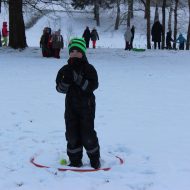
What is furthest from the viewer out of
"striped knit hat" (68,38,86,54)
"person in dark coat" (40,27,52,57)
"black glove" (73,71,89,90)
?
"person in dark coat" (40,27,52,57)

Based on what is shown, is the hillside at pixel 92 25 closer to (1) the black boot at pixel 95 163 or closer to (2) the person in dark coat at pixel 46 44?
(2) the person in dark coat at pixel 46 44

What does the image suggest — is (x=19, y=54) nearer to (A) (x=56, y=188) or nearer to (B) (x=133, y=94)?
(B) (x=133, y=94)

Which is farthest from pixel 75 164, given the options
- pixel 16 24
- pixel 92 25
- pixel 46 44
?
pixel 92 25

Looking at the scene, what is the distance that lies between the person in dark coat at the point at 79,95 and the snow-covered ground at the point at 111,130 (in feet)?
1.49

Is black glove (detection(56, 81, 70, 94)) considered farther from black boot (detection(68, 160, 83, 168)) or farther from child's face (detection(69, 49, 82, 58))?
black boot (detection(68, 160, 83, 168))

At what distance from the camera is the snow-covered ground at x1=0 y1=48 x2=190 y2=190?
6227 mm

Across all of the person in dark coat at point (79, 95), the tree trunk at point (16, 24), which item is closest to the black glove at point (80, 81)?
the person in dark coat at point (79, 95)

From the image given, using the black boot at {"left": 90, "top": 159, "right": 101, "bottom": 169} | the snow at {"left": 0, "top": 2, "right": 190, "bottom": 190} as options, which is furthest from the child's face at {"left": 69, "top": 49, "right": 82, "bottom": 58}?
the snow at {"left": 0, "top": 2, "right": 190, "bottom": 190}

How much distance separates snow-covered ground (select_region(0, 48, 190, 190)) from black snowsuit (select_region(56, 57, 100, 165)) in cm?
42

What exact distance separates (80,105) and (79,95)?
13 cm

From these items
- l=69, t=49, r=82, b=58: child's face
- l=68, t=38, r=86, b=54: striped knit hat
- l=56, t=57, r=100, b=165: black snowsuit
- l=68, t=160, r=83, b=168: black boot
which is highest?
l=68, t=38, r=86, b=54: striped knit hat

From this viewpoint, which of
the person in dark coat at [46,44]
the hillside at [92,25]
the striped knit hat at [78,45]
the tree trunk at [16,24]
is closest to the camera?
the striped knit hat at [78,45]

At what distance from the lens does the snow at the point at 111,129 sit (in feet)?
20.5

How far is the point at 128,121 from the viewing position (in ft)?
31.7
